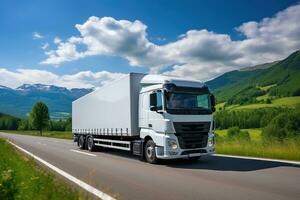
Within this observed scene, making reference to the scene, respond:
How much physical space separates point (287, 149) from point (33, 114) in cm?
8292

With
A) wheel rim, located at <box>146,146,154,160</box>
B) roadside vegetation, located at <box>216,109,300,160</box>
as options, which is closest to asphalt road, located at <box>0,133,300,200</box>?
wheel rim, located at <box>146,146,154,160</box>

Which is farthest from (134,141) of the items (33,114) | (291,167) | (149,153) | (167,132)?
(33,114)

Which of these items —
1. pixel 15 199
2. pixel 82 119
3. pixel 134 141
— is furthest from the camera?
pixel 82 119

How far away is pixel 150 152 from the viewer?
45.8ft

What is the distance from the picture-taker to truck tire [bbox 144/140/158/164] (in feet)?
44.9

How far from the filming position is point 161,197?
732 cm

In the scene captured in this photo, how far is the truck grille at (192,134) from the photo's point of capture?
12980 millimetres

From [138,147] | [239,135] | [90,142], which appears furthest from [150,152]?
[239,135]

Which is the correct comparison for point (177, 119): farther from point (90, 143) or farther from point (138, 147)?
point (90, 143)

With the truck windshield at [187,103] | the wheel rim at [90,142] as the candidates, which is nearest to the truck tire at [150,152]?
the truck windshield at [187,103]

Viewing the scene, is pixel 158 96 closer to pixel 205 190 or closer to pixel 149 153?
pixel 149 153

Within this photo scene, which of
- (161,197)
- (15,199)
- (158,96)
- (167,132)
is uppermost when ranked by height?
(158,96)

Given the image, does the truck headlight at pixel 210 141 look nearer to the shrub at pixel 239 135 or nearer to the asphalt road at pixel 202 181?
the asphalt road at pixel 202 181

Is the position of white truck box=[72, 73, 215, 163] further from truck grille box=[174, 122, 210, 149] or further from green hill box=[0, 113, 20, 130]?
green hill box=[0, 113, 20, 130]
